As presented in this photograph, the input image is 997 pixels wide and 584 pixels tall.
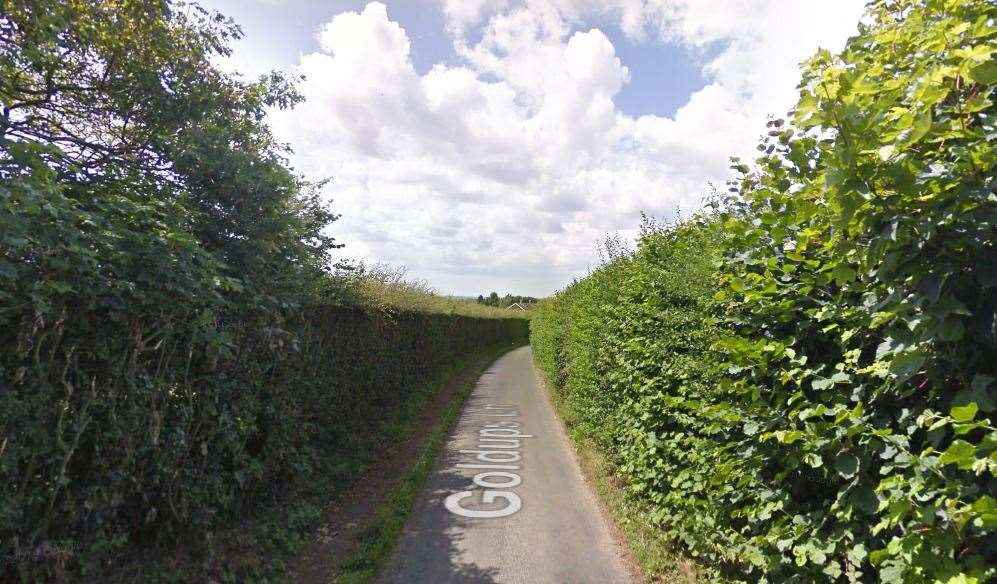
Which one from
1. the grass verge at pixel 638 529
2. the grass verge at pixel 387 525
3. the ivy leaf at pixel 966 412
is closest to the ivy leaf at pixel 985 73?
the ivy leaf at pixel 966 412

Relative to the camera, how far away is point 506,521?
5496 mm

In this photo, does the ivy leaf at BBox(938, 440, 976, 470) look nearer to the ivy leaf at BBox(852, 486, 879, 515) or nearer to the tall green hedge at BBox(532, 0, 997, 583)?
the tall green hedge at BBox(532, 0, 997, 583)

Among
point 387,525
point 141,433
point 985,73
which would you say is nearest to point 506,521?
point 387,525

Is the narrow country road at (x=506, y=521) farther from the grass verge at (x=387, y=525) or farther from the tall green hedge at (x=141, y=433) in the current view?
the tall green hedge at (x=141, y=433)

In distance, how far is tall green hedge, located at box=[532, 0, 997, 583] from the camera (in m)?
1.56

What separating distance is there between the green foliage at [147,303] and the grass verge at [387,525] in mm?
1057

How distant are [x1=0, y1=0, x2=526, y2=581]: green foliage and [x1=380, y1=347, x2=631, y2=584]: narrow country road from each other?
165cm

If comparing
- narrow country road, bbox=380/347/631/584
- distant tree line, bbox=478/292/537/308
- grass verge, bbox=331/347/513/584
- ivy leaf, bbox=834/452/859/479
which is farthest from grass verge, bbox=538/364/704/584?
distant tree line, bbox=478/292/537/308

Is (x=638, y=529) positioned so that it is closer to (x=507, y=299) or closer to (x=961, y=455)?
(x=961, y=455)

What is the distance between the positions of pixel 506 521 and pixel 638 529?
1459 mm

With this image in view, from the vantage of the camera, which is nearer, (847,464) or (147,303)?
(847,464)

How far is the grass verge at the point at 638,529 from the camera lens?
13.8 feet

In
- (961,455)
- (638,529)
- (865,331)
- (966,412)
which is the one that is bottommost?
(638,529)

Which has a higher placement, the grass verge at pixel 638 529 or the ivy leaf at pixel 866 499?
the ivy leaf at pixel 866 499
